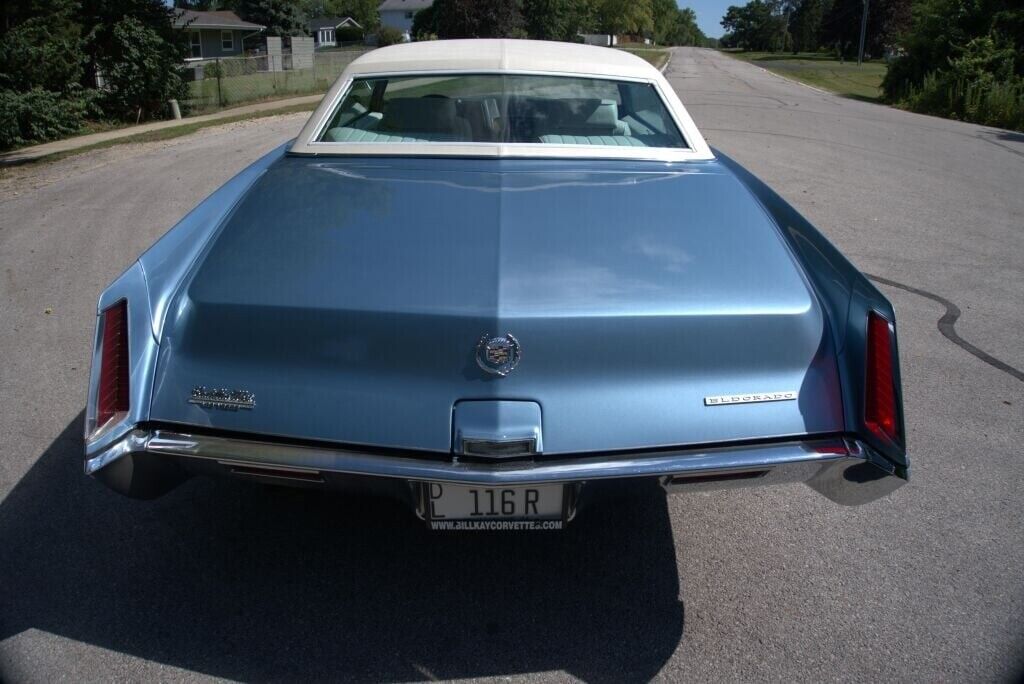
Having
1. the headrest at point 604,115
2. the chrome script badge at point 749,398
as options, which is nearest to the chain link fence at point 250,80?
the headrest at point 604,115

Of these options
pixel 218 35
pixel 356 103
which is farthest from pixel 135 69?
pixel 218 35

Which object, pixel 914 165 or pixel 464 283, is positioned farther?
pixel 914 165

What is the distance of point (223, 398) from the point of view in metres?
2.31

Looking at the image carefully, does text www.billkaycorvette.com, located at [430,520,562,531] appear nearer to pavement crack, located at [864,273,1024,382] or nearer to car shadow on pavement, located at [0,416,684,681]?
car shadow on pavement, located at [0,416,684,681]

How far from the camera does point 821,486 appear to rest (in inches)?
97.6

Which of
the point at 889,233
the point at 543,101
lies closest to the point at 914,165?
the point at 889,233

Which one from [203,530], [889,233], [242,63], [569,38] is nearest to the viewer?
[203,530]

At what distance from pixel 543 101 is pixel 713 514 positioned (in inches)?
76.4

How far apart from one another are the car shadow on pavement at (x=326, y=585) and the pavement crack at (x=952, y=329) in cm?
261

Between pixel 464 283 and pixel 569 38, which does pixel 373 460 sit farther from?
pixel 569 38

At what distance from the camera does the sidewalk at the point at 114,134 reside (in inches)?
527

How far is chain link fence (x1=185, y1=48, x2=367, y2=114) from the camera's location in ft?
69.5

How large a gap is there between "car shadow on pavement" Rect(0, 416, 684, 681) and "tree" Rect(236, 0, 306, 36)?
6577 cm

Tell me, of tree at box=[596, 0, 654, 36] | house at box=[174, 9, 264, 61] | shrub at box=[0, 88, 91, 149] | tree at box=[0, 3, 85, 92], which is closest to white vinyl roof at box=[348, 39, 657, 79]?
shrub at box=[0, 88, 91, 149]
